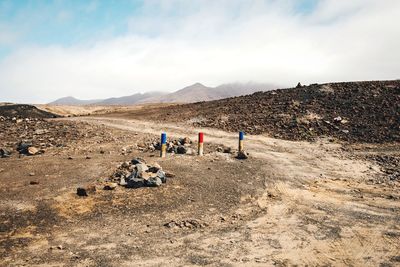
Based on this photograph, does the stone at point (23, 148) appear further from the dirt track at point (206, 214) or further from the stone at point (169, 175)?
the stone at point (169, 175)

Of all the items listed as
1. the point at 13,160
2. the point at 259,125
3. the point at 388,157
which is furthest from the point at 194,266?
the point at 259,125

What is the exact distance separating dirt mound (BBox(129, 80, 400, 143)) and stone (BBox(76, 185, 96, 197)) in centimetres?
1303

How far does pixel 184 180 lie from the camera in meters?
10.8

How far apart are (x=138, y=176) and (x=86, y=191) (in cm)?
156

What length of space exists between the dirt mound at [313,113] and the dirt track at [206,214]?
6.39 m

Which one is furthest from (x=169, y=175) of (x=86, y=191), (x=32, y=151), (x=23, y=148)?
(x=23, y=148)

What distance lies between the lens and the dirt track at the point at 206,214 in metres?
6.46

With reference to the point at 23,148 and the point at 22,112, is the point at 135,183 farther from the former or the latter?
the point at 22,112

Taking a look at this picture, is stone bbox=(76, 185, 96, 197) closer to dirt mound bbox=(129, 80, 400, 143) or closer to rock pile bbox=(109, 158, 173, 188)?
rock pile bbox=(109, 158, 173, 188)

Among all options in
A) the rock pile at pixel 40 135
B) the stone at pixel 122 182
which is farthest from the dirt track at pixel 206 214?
the rock pile at pixel 40 135

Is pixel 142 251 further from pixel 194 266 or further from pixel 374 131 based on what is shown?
pixel 374 131

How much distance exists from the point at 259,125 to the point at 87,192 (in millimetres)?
14424

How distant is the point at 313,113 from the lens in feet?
74.3

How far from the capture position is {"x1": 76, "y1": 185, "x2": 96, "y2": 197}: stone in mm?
9312
